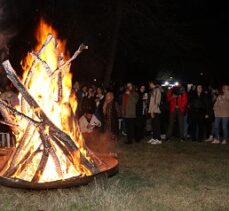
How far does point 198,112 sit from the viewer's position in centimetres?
1445

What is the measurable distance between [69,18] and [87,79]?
7861 mm

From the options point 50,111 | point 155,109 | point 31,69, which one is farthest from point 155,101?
point 31,69

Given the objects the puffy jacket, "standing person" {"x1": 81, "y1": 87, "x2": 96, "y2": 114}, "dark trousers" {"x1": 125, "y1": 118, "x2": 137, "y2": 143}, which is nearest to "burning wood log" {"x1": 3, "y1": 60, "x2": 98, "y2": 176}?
"dark trousers" {"x1": 125, "y1": 118, "x2": 137, "y2": 143}

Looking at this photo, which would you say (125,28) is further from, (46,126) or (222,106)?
(46,126)

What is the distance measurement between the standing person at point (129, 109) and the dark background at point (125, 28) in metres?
8.06

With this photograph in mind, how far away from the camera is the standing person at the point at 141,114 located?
14352 mm

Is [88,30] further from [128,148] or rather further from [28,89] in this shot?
[28,89]

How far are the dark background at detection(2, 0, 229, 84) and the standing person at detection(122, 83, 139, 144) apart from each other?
8.06 metres

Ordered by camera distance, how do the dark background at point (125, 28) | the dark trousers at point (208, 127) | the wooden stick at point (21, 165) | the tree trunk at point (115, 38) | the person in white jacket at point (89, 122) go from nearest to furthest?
the wooden stick at point (21, 165)
the person in white jacket at point (89, 122)
the dark trousers at point (208, 127)
the tree trunk at point (115, 38)
the dark background at point (125, 28)

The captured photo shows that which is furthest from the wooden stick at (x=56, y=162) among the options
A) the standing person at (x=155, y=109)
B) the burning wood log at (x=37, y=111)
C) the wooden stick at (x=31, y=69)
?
the standing person at (x=155, y=109)

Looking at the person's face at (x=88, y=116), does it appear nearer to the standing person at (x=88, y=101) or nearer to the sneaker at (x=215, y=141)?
the standing person at (x=88, y=101)

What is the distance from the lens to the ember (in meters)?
7.72

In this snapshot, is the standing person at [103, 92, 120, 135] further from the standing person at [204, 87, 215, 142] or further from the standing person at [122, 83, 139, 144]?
the standing person at [204, 87, 215, 142]

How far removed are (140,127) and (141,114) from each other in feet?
1.36
